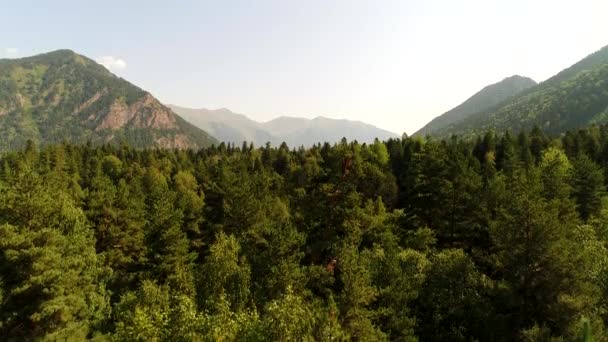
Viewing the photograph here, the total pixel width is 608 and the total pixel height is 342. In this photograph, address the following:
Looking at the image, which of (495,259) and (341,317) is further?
(495,259)

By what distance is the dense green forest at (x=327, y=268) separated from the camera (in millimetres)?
26250

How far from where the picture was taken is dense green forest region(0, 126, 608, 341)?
26.2 m

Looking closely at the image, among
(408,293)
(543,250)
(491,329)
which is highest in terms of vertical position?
(543,250)

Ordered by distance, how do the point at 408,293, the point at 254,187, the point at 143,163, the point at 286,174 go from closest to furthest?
1. the point at 408,293
2. the point at 254,187
3. the point at 286,174
4. the point at 143,163

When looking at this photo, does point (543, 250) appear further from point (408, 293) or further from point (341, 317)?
point (341, 317)

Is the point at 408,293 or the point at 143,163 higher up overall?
the point at 143,163

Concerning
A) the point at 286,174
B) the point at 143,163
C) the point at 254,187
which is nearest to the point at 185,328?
the point at 254,187

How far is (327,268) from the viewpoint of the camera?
1292 inches

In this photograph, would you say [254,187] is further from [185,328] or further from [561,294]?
[561,294]

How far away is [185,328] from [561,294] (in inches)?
923

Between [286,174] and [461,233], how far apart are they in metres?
64.2

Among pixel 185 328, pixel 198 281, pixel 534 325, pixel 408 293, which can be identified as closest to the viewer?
pixel 185 328

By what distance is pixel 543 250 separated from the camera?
28.1 m

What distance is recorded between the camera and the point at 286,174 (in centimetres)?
10069
